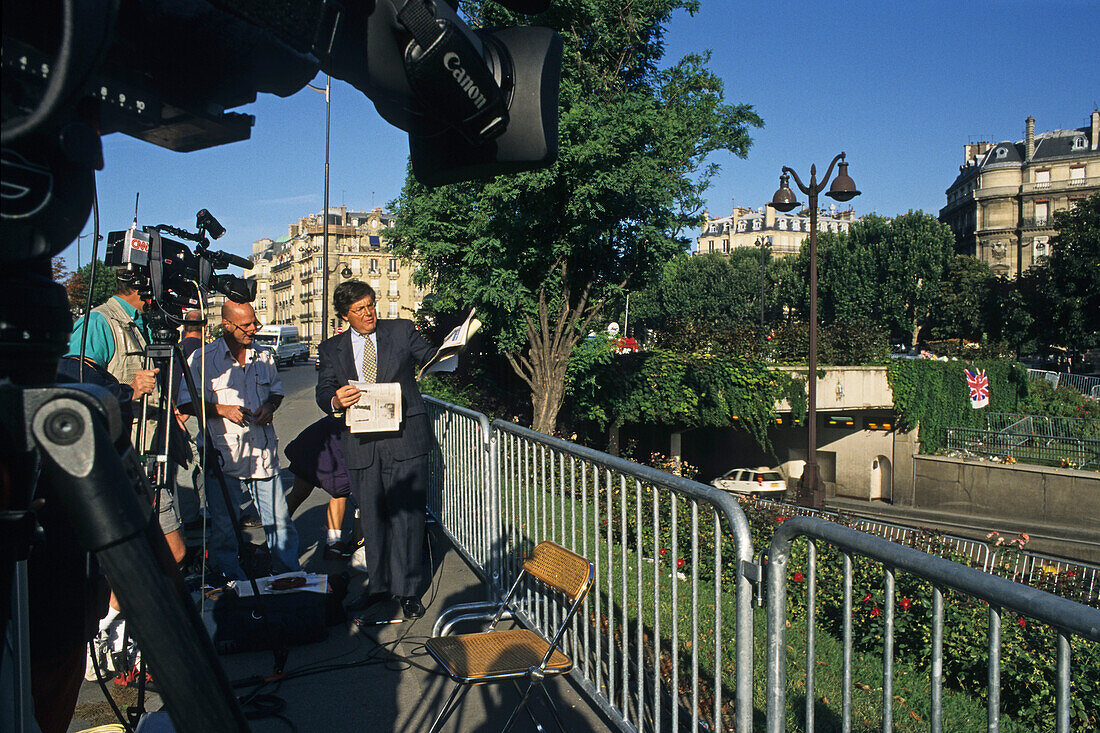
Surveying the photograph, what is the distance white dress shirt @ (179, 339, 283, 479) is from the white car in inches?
1001

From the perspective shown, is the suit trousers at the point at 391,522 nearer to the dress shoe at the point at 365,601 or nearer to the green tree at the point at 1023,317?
the dress shoe at the point at 365,601

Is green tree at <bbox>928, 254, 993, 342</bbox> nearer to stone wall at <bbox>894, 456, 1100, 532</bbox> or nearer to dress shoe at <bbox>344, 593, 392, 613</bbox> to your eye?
stone wall at <bbox>894, 456, 1100, 532</bbox>

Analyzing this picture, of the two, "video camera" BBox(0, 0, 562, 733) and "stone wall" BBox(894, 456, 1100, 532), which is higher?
"video camera" BBox(0, 0, 562, 733)

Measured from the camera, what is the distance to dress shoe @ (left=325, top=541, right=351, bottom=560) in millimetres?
6328

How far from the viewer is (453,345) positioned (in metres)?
4.68

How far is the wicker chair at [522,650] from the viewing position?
10.7 ft

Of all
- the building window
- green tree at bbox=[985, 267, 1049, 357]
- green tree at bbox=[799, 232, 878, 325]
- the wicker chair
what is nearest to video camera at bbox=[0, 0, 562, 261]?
the wicker chair

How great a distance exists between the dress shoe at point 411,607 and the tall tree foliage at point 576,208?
26.5 ft

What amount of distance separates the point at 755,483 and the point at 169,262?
97.1 ft

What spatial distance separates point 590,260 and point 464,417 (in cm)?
941

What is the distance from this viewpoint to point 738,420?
27.5 metres

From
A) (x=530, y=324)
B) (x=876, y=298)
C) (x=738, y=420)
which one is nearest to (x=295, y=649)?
(x=530, y=324)

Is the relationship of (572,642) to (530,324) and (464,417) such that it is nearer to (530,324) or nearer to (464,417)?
(464,417)

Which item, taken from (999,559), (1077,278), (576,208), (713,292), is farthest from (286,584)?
(713,292)
